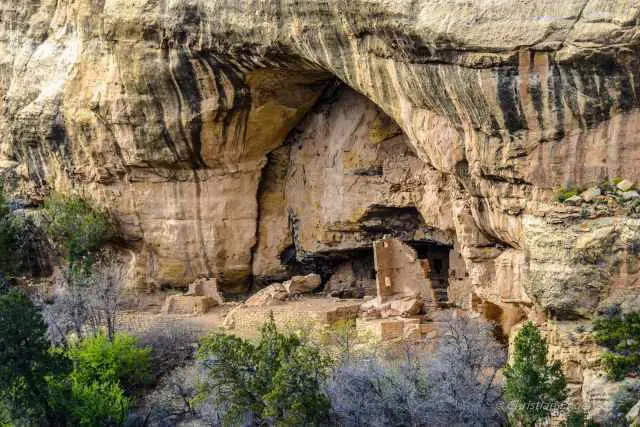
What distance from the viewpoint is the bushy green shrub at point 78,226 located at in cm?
3344

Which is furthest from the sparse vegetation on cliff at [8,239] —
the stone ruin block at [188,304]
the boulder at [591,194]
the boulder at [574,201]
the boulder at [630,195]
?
the boulder at [630,195]

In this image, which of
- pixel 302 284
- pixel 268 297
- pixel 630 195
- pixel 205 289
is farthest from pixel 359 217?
pixel 630 195

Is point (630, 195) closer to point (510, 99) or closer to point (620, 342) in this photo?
point (620, 342)

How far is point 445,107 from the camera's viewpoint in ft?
82.8

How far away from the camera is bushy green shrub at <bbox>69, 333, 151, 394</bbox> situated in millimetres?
28922

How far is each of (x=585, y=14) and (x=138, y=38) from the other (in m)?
10.3

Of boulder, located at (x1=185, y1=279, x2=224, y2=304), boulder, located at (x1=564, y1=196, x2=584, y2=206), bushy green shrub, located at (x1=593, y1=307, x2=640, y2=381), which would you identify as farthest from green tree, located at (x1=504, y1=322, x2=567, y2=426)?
boulder, located at (x1=185, y1=279, x2=224, y2=304)

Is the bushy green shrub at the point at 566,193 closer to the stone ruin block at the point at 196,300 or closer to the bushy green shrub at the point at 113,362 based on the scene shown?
the bushy green shrub at the point at 113,362

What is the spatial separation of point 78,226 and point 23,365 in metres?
7.68

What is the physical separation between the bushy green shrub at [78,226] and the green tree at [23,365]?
6.97 metres

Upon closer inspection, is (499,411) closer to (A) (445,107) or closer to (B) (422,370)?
(B) (422,370)

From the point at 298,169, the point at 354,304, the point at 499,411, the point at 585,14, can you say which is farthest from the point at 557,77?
the point at 298,169

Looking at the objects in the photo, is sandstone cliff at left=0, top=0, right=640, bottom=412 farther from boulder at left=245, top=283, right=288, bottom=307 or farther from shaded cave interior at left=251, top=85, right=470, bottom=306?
boulder at left=245, top=283, right=288, bottom=307

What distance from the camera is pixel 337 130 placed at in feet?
103
